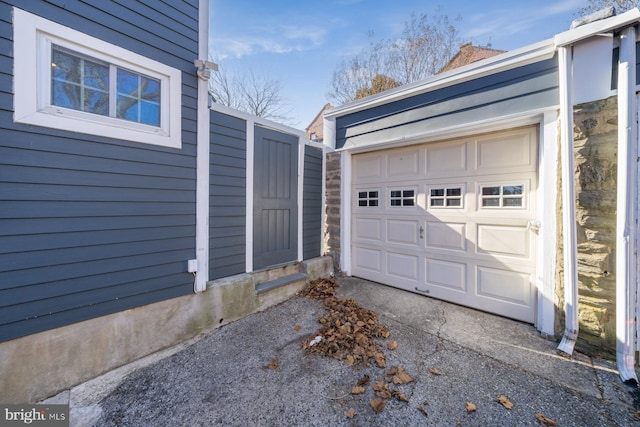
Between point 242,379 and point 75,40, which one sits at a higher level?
point 75,40

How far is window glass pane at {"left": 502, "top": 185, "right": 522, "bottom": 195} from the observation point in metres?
2.87

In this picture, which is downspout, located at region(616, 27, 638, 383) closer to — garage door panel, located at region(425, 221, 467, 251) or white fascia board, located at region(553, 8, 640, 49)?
white fascia board, located at region(553, 8, 640, 49)

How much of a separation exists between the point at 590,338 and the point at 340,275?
302 cm

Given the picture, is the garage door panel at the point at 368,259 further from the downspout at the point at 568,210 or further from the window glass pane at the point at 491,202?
the downspout at the point at 568,210

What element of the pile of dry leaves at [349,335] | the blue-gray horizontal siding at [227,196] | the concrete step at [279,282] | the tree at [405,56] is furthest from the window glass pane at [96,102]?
Answer: the tree at [405,56]

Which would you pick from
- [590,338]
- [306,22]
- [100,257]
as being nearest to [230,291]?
[100,257]

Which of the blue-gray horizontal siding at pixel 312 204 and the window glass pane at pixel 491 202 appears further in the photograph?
the blue-gray horizontal siding at pixel 312 204

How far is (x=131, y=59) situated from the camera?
2303 mm

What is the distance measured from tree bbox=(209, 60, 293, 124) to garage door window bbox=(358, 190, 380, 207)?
32.1 feet

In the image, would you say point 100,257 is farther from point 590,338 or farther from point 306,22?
point 306,22

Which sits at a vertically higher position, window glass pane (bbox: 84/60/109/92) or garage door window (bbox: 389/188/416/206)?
window glass pane (bbox: 84/60/109/92)

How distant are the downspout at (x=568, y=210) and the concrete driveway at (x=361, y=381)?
0.91 ft

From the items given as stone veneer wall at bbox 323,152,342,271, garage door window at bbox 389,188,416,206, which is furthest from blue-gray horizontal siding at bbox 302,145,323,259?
garage door window at bbox 389,188,416,206

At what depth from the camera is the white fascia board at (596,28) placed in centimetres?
204
